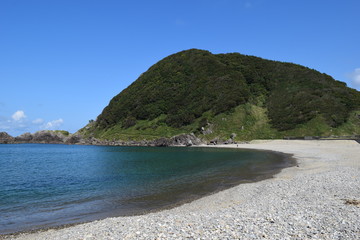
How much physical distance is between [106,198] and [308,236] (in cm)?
1680

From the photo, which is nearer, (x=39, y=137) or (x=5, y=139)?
(x=39, y=137)

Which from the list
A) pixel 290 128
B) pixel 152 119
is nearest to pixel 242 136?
pixel 290 128

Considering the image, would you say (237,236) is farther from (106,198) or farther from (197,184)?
(197,184)

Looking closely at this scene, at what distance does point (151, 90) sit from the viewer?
5792 inches

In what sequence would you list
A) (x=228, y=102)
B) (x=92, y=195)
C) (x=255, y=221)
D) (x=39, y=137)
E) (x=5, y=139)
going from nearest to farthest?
(x=255, y=221)
(x=92, y=195)
(x=228, y=102)
(x=39, y=137)
(x=5, y=139)

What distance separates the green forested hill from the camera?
305ft

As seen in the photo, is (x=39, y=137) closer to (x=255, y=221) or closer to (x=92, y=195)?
(x=92, y=195)

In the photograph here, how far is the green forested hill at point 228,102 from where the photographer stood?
305 feet

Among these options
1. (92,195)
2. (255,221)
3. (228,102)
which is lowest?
(92,195)

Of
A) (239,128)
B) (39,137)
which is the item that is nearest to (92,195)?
(239,128)

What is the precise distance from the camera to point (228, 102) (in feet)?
365

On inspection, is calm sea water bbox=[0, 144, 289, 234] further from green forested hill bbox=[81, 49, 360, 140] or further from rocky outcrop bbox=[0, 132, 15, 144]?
rocky outcrop bbox=[0, 132, 15, 144]

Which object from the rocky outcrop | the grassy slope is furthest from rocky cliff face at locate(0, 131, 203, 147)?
the grassy slope

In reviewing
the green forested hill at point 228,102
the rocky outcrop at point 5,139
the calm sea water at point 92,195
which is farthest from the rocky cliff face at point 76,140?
the calm sea water at point 92,195
